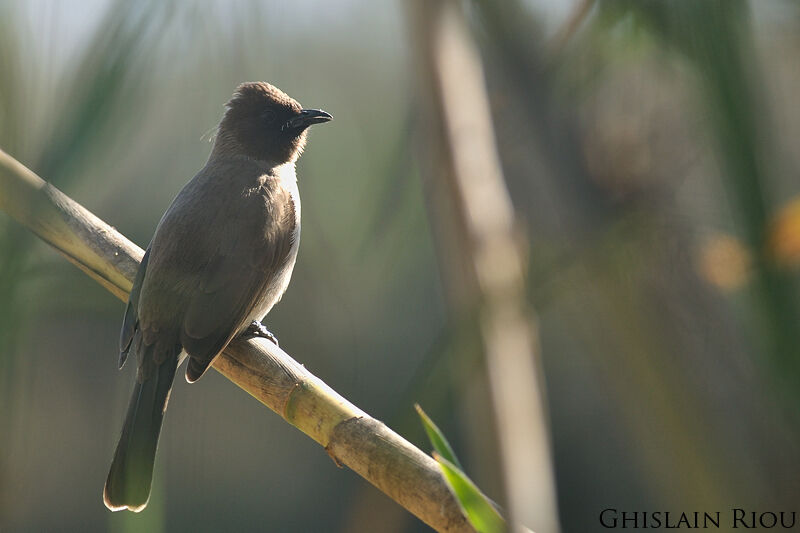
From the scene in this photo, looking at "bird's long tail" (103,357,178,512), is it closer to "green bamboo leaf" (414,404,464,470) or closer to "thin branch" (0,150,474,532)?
"thin branch" (0,150,474,532)

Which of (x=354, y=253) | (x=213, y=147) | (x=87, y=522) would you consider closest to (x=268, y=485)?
(x=87, y=522)

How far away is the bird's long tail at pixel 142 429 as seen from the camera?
2.72 metres

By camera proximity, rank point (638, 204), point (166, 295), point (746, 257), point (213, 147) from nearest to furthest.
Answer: point (746, 257)
point (638, 204)
point (166, 295)
point (213, 147)

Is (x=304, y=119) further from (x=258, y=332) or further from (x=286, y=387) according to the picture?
(x=286, y=387)

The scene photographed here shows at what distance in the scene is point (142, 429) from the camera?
3012 mm

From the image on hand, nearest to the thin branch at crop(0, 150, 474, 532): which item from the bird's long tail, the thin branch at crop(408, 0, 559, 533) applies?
the thin branch at crop(408, 0, 559, 533)

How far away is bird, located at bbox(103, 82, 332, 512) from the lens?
10.1 ft

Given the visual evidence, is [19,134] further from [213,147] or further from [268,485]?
[268,485]

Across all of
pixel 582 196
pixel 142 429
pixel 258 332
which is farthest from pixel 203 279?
pixel 582 196

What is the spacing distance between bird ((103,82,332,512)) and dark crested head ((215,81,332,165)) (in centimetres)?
10

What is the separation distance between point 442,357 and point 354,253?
0.30 m

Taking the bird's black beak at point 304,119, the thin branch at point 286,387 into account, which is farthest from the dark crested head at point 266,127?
the thin branch at point 286,387

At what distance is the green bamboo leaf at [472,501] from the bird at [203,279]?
68.0 inches

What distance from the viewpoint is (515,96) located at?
1.07 metres
